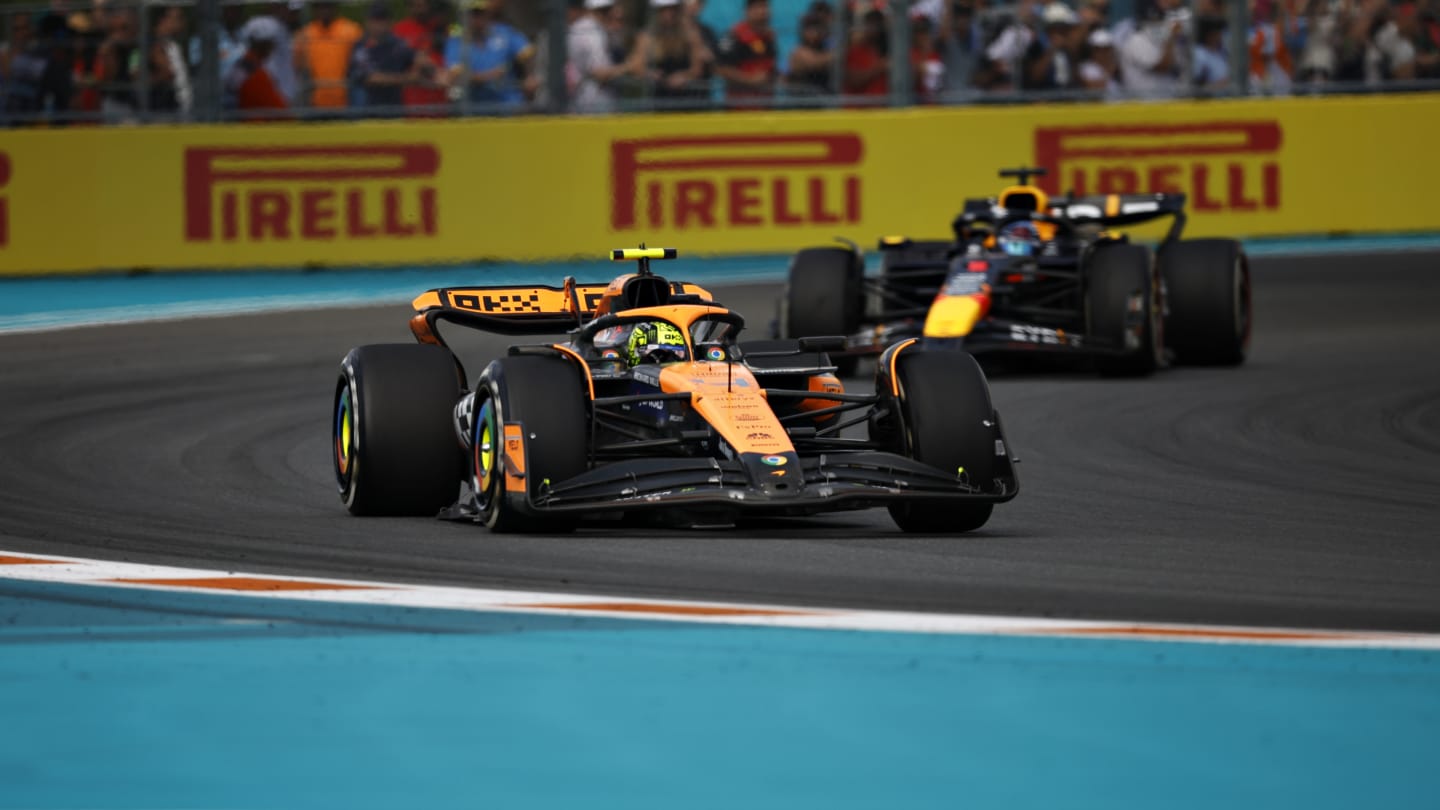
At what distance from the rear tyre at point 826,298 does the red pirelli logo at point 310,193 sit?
792 centimetres

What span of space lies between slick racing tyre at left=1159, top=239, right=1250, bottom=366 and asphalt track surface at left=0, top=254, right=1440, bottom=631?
29 centimetres

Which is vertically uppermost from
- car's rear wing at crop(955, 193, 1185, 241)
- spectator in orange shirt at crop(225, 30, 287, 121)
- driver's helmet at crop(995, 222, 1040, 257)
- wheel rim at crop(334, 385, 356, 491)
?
spectator in orange shirt at crop(225, 30, 287, 121)

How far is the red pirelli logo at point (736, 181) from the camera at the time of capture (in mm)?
24406

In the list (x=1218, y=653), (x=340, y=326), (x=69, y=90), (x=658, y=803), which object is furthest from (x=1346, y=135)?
(x=658, y=803)

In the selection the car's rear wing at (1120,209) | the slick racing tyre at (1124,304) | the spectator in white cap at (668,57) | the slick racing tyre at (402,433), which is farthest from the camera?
the spectator in white cap at (668,57)

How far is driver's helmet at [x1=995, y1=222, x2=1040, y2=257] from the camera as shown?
55.7 ft

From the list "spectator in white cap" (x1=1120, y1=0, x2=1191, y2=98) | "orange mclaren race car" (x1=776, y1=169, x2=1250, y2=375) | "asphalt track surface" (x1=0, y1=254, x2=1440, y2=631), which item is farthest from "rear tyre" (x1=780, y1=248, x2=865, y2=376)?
"spectator in white cap" (x1=1120, y1=0, x2=1191, y2=98)

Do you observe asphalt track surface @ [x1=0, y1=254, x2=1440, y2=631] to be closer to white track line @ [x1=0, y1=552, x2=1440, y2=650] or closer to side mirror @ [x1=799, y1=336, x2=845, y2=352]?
white track line @ [x1=0, y1=552, x2=1440, y2=650]

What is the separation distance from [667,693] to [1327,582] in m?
2.79

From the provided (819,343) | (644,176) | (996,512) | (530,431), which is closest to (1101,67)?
(644,176)

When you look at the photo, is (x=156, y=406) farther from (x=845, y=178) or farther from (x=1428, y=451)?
(x=845, y=178)

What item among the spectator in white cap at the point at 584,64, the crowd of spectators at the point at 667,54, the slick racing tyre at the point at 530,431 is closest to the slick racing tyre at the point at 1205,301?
the crowd of spectators at the point at 667,54

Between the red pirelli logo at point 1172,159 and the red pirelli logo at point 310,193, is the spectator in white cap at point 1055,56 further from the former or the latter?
the red pirelli logo at point 310,193

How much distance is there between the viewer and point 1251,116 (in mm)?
24547
